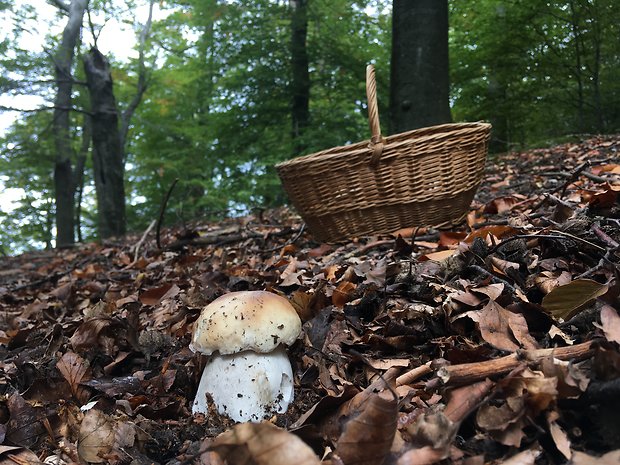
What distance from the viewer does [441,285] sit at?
5.48 ft

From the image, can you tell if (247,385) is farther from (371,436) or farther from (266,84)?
(266,84)

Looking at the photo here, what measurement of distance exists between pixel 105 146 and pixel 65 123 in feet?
10.4

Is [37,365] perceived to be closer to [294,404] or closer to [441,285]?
[294,404]

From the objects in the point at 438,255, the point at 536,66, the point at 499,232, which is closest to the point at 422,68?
the point at 499,232

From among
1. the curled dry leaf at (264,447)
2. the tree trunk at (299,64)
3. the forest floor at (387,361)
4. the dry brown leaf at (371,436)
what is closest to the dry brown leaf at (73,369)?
the forest floor at (387,361)

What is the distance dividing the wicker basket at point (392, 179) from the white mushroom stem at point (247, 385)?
1.55m

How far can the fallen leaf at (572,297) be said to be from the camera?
1207mm

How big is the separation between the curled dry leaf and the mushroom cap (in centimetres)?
53

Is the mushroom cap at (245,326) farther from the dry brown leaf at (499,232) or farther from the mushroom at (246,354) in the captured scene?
the dry brown leaf at (499,232)

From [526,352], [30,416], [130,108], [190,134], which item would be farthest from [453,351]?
[130,108]

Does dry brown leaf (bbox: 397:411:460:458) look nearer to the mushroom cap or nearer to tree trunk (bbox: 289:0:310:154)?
the mushroom cap

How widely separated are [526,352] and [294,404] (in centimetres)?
69

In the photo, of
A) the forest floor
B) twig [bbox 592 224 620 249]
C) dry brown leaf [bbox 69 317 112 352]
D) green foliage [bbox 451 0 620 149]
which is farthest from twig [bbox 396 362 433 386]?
green foliage [bbox 451 0 620 149]

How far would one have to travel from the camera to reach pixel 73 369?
171cm
